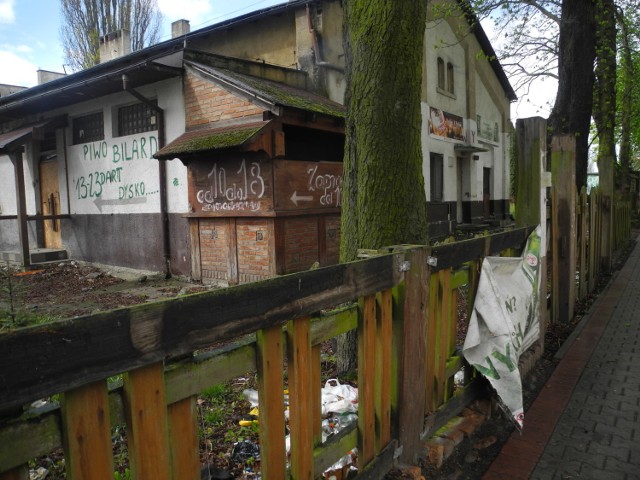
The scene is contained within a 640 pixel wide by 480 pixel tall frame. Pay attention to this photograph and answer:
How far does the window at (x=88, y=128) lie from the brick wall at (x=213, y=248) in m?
4.34

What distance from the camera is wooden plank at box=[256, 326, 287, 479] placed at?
1.94 meters

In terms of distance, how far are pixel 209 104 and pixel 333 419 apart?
25.0 feet

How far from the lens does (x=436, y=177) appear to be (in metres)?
17.0

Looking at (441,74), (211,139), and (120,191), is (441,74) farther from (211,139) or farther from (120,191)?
(120,191)

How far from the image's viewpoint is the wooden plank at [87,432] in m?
1.38

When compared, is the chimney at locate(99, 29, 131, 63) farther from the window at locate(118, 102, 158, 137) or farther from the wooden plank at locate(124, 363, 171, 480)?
the wooden plank at locate(124, 363, 171, 480)

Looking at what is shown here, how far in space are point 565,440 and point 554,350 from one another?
7.03 feet

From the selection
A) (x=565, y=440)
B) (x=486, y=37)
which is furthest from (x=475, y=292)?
(x=486, y=37)

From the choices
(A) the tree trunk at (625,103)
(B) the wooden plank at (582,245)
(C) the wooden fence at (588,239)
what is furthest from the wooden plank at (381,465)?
(A) the tree trunk at (625,103)

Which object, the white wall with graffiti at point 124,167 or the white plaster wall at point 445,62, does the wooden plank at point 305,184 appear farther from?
the white plaster wall at point 445,62

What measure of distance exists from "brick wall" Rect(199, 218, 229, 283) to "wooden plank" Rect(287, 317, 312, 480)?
24.6ft

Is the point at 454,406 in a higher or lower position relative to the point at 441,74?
lower

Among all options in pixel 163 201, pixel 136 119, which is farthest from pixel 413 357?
pixel 136 119

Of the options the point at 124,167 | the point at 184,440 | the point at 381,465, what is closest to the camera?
the point at 184,440
